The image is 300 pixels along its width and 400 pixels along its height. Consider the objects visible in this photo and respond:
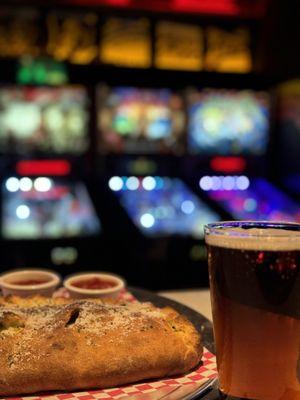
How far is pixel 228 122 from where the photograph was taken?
4688mm

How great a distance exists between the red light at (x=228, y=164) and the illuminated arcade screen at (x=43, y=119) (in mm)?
1069

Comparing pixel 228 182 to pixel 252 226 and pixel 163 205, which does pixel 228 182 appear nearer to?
pixel 163 205

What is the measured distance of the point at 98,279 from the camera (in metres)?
2.04

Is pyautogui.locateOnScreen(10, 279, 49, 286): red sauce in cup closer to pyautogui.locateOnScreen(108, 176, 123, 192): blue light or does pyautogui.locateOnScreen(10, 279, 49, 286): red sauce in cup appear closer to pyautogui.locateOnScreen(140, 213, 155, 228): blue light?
pyautogui.locateOnScreen(140, 213, 155, 228): blue light

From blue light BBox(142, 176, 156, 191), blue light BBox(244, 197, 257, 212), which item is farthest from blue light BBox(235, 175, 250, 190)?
blue light BBox(142, 176, 156, 191)

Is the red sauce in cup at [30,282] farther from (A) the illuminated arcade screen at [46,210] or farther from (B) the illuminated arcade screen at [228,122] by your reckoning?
(B) the illuminated arcade screen at [228,122]

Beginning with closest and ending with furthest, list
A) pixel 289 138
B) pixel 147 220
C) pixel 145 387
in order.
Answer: pixel 145 387, pixel 147 220, pixel 289 138

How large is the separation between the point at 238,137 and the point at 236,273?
12.7ft

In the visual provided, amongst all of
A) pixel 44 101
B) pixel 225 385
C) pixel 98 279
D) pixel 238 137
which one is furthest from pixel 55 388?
pixel 238 137

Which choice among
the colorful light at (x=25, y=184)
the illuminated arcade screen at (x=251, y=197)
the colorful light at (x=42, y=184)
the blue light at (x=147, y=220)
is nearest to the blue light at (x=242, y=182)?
the illuminated arcade screen at (x=251, y=197)

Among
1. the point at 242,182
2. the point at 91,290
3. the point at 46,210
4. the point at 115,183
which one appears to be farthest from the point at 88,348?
the point at 242,182

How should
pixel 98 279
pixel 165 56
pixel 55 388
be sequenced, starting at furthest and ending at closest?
pixel 165 56, pixel 98 279, pixel 55 388

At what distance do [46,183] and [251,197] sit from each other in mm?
1690

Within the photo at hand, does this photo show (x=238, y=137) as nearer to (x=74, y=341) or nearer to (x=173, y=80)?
(x=173, y=80)
